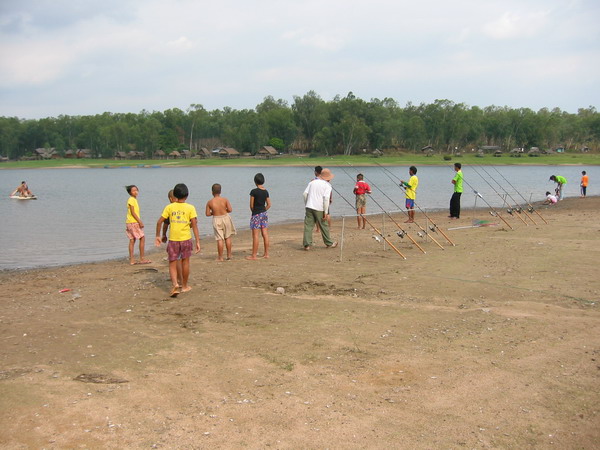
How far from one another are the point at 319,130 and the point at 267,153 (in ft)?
39.4

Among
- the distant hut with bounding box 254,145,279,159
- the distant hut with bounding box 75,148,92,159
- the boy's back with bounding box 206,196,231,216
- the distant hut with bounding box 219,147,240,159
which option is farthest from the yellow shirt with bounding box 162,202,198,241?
the distant hut with bounding box 75,148,92,159

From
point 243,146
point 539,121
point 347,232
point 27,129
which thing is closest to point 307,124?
point 243,146

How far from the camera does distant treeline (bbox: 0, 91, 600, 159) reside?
100 meters

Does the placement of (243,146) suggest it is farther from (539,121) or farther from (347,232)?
(347,232)

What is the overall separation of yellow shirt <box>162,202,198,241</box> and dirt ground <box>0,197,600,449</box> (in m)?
0.90

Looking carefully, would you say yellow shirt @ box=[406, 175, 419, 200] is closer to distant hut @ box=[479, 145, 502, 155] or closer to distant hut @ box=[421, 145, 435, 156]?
distant hut @ box=[421, 145, 435, 156]

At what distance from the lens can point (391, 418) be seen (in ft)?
14.1

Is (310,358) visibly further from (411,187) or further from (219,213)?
(411,187)

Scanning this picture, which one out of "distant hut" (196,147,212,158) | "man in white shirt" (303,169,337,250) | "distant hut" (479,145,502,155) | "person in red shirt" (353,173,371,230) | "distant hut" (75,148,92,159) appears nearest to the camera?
"man in white shirt" (303,169,337,250)

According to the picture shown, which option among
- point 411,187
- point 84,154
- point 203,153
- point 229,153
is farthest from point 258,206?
point 84,154

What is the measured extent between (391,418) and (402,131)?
104 m

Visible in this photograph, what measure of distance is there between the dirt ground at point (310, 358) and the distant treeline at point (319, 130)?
A: 3496 inches

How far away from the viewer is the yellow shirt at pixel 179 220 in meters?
7.90

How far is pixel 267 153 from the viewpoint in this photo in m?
102
